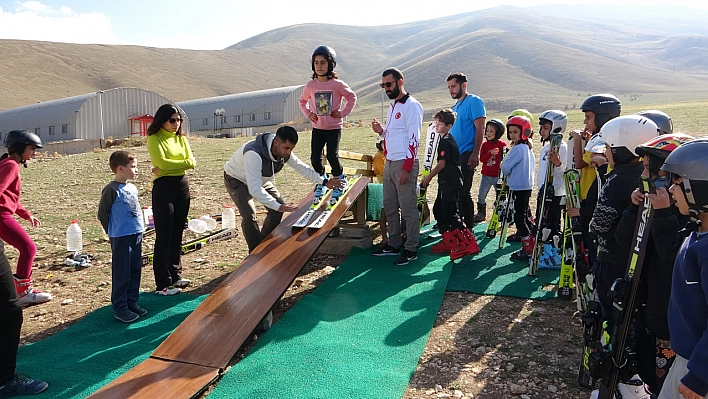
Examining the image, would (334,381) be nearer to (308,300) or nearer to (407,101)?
(308,300)

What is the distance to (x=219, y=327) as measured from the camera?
14.9 ft

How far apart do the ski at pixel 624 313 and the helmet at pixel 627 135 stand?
693 millimetres

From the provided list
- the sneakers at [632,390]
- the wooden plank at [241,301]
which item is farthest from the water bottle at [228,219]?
the sneakers at [632,390]

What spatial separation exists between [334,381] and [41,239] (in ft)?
22.7

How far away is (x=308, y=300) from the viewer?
561 cm

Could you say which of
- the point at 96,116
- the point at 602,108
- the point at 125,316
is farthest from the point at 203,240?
the point at 96,116

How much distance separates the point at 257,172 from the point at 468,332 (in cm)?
290

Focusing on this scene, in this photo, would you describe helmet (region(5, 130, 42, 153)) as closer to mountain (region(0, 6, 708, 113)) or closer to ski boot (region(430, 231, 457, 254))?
ski boot (region(430, 231, 457, 254))

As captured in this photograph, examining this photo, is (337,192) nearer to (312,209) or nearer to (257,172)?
(312,209)

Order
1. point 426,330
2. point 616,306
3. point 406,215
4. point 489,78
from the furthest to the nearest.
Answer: point 489,78 → point 406,215 → point 426,330 → point 616,306

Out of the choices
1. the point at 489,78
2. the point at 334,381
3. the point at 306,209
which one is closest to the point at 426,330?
the point at 334,381

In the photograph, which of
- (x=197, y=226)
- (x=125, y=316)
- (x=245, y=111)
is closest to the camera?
(x=125, y=316)

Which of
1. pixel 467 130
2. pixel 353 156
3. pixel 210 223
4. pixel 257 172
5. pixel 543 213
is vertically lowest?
pixel 210 223

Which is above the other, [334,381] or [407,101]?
[407,101]
